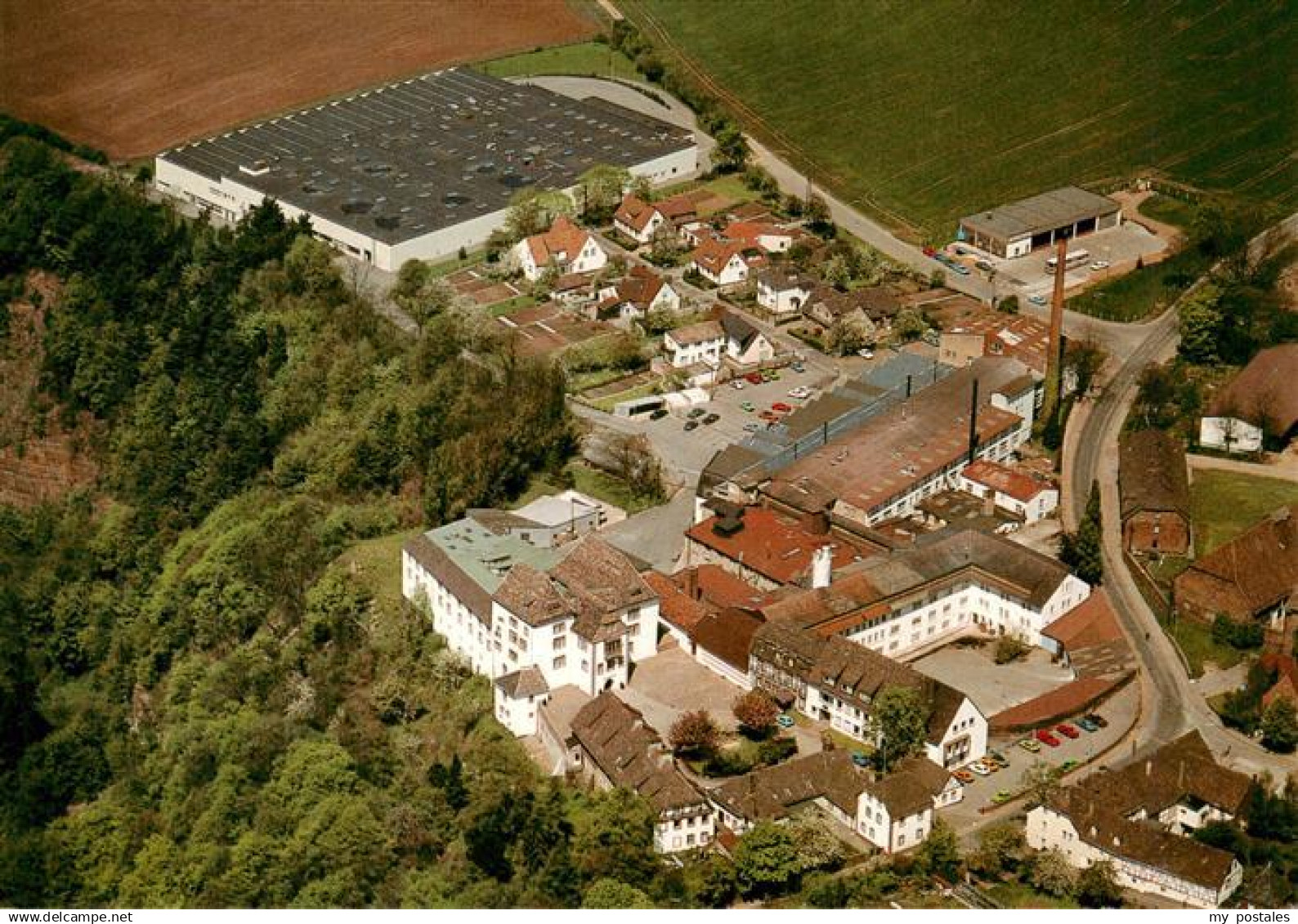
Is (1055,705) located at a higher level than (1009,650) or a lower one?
higher

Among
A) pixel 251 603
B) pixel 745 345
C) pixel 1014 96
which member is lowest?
pixel 251 603

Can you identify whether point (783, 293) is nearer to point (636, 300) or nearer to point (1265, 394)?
point (636, 300)

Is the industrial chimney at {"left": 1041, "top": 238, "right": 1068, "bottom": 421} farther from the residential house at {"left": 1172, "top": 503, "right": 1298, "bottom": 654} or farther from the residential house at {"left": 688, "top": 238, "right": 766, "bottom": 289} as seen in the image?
the residential house at {"left": 688, "top": 238, "right": 766, "bottom": 289}

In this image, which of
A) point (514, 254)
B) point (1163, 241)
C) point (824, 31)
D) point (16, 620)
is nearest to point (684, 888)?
point (16, 620)

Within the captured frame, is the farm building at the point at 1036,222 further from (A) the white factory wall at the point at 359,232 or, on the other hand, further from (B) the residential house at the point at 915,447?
(B) the residential house at the point at 915,447

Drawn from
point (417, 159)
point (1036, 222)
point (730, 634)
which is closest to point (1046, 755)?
point (730, 634)

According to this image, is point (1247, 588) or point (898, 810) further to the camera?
point (1247, 588)

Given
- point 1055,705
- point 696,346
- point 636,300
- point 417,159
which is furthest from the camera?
point 417,159
